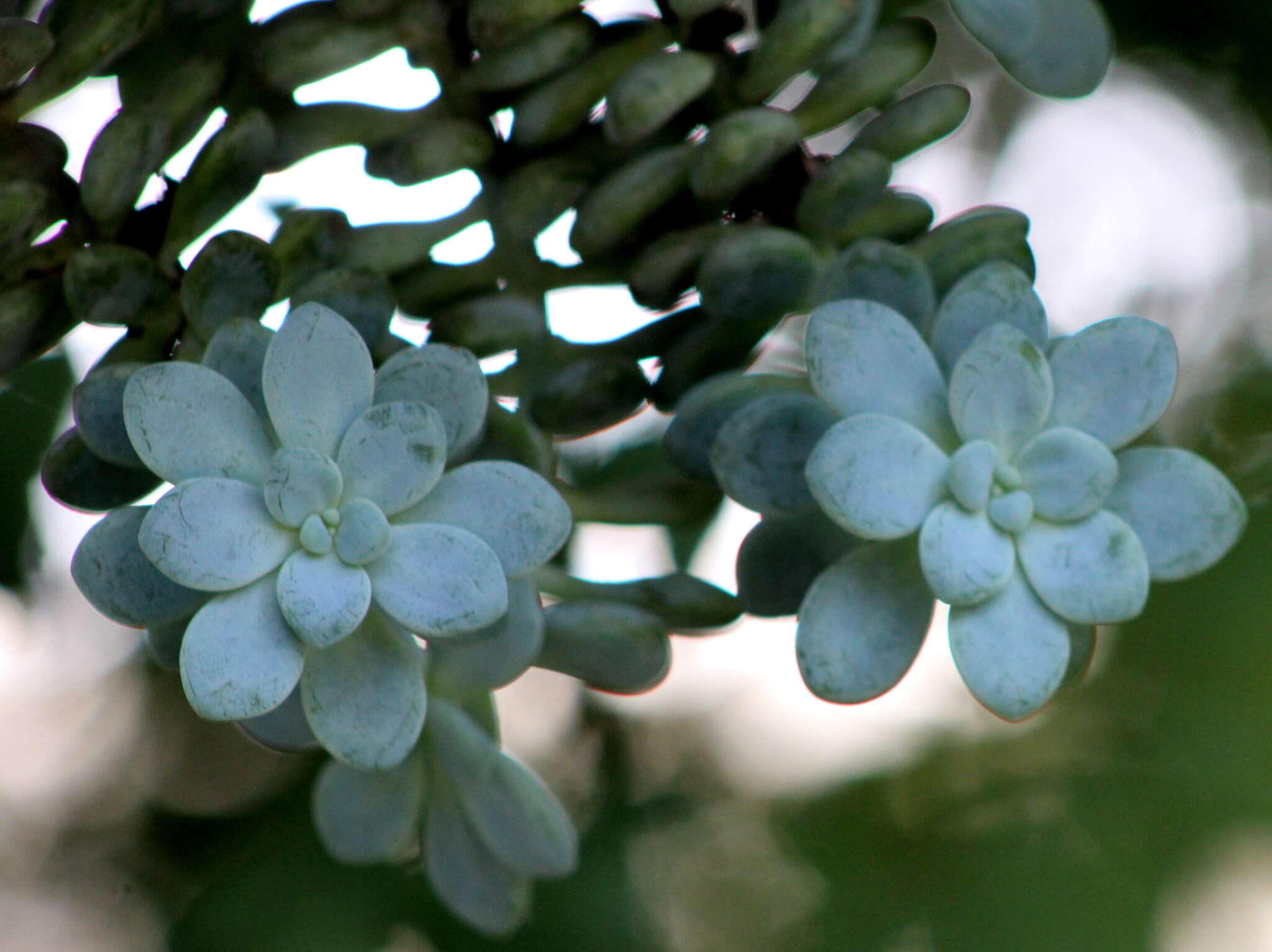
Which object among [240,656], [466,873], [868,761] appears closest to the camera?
[240,656]

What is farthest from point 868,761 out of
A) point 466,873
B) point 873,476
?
point 873,476

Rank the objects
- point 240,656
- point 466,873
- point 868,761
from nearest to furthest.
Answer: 1. point 240,656
2. point 466,873
3. point 868,761

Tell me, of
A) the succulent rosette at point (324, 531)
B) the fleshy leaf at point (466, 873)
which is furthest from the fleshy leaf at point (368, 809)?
the succulent rosette at point (324, 531)

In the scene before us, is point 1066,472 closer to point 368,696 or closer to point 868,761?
point 368,696

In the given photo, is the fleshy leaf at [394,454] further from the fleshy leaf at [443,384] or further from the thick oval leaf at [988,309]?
the thick oval leaf at [988,309]

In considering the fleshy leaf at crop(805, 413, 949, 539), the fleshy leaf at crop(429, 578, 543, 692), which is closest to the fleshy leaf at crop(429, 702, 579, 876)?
the fleshy leaf at crop(429, 578, 543, 692)

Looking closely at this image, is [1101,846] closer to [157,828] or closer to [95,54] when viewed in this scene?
[157,828]

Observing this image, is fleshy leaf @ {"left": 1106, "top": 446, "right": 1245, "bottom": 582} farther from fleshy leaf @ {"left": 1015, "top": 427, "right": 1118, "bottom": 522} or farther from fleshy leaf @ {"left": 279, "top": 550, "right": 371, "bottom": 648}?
fleshy leaf @ {"left": 279, "top": 550, "right": 371, "bottom": 648}
